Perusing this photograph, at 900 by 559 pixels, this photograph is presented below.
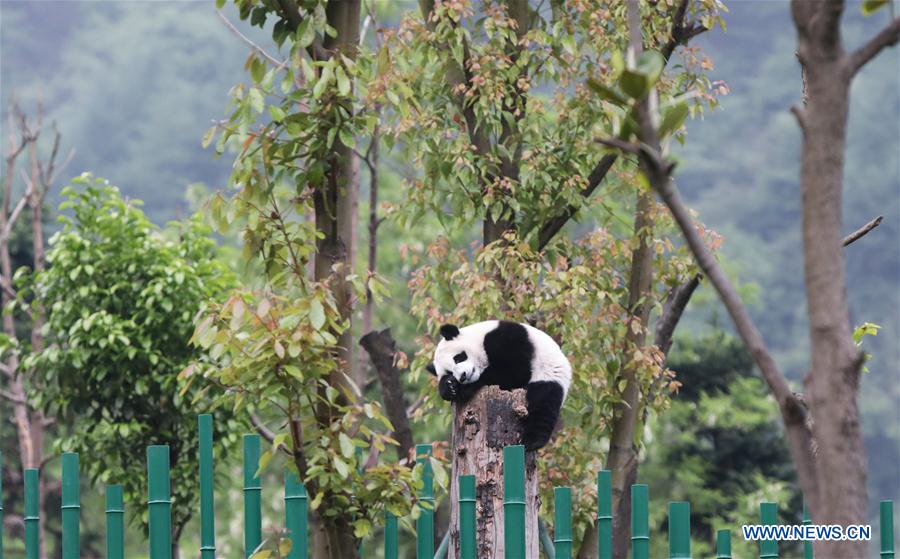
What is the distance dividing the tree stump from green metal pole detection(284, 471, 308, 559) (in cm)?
54

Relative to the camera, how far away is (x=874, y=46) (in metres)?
2.16

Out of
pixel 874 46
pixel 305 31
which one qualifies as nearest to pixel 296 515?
pixel 305 31

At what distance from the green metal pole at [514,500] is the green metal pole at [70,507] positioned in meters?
1.28

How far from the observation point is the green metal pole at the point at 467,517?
12.3ft

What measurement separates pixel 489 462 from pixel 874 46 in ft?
7.45

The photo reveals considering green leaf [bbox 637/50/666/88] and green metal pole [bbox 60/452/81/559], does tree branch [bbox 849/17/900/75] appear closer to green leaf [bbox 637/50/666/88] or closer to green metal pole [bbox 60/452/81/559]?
green leaf [bbox 637/50/666/88]

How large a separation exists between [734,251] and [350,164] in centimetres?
2536

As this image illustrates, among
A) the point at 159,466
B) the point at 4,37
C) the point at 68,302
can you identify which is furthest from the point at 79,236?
the point at 4,37

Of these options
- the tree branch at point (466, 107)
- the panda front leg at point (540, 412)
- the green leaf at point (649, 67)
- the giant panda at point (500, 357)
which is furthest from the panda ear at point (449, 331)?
the green leaf at point (649, 67)

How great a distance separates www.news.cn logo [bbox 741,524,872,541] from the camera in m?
2.08

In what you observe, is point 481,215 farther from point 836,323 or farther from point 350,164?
point 836,323

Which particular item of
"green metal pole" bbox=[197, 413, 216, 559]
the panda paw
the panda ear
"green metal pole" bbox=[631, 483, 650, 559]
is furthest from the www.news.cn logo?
"green metal pole" bbox=[197, 413, 216, 559]

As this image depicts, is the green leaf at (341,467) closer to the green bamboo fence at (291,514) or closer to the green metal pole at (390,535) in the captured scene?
the green bamboo fence at (291,514)

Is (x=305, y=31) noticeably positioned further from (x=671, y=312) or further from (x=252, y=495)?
(x=671, y=312)
